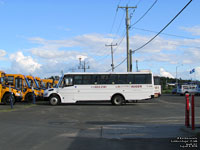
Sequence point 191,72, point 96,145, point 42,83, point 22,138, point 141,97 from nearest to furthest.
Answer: point 96,145 < point 22,138 < point 141,97 < point 42,83 < point 191,72

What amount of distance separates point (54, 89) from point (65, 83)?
1.03m

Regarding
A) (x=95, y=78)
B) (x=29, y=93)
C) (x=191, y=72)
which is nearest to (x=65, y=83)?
(x=95, y=78)

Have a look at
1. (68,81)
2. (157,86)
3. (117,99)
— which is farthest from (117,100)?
(157,86)

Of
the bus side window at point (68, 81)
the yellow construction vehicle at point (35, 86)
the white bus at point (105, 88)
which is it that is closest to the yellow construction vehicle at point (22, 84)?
the yellow construction vehicle at point (35, 86)

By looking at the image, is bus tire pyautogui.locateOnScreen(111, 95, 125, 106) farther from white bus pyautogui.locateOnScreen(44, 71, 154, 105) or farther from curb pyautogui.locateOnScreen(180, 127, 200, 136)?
curb pyautogui.locateOnScreen(180, 127, 200, 136)

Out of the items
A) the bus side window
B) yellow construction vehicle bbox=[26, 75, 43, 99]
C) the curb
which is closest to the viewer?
the curb

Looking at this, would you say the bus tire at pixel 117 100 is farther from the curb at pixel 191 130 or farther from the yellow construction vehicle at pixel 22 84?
the curb at pixel 191 130

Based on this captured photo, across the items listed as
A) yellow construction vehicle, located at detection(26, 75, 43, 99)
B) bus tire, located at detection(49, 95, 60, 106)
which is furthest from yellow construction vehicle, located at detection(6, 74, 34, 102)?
bus tire, located at detection(49, 95, 60, 106)

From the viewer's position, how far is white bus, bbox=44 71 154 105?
22.3 metres

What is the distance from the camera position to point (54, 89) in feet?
73.5

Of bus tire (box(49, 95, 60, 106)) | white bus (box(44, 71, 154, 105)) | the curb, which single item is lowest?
the curb

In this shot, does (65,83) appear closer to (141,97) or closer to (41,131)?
(141,97)

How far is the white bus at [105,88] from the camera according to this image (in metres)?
22.3

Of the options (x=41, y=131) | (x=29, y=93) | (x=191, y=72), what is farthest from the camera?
(x=191, y=72)
